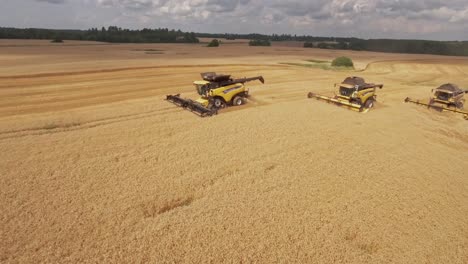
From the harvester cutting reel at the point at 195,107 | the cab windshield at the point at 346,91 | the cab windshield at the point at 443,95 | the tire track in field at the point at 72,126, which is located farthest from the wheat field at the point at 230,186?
the cab windshield at the point at 346,91

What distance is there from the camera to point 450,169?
→ 9273 mm

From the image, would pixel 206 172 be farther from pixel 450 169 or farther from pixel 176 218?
pixel 450 169

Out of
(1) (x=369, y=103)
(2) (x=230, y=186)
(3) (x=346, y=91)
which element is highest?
(3) (x=346, y=91)

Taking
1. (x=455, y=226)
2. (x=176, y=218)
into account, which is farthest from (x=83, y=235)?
(x=455, y=226)

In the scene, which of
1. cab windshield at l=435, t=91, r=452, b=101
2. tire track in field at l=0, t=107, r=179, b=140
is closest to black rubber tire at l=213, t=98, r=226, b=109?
tire track in field at l=0, t=107, r=179, b=140

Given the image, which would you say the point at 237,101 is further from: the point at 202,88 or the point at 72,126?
the point at 72,126

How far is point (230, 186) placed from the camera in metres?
7.68

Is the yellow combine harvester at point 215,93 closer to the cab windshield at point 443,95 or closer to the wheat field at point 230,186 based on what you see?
the wheat field at point 230,186

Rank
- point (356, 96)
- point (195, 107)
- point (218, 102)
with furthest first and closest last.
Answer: point (356, 96) < point (218, 102) < point (195, 107)

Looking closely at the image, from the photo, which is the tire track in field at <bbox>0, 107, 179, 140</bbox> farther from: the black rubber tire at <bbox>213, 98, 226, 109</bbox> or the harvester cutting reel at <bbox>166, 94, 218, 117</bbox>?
the black rubber tire at <bbox>213, 98, 226, 109</bbox>

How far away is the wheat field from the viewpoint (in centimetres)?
565

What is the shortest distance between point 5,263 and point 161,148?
5397 millimetres

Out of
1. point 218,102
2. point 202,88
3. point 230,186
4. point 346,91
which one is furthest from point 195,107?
point 346,91

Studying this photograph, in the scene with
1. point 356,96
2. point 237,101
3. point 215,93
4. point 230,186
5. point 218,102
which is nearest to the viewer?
point 230,186
